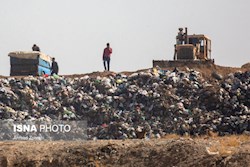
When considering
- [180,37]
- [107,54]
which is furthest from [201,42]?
[107,54]

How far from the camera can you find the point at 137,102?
87.8 feet

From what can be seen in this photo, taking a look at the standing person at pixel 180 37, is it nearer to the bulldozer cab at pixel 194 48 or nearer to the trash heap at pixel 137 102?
the bulldozer cab at pixel 194 48

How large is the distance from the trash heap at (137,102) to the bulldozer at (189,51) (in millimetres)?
2148

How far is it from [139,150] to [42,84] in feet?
47.3

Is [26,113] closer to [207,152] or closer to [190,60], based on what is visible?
[190,60]

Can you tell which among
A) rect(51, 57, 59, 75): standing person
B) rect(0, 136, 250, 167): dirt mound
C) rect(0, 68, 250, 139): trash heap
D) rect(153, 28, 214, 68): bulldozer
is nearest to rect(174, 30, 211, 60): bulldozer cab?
rect(153, 28, 214, 68): bulldozer

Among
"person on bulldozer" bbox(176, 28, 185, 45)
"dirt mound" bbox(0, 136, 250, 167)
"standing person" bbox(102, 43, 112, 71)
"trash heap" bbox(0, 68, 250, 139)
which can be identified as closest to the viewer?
"dirt mound" bbox(0, 136, 250, 167)

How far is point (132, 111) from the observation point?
26.1 m

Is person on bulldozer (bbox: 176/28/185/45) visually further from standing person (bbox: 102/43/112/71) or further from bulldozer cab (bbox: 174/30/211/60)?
standing person (bbox: 102/43/112/71)

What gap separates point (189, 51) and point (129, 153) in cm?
1862

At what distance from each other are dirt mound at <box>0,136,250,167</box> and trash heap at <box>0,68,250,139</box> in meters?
8.42

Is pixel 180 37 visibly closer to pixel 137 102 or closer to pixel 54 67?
pixel 54 67

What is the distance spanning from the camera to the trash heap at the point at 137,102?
24.7 meters

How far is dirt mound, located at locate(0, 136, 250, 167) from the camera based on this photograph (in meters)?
13.5
